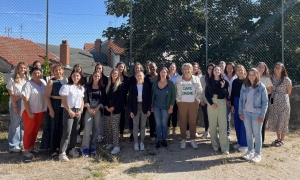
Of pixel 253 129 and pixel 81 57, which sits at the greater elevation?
pixel 81 57

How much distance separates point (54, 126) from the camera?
5328mm

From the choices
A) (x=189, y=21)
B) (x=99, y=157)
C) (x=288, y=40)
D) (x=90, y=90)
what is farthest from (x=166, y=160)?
(x=288, y=40)

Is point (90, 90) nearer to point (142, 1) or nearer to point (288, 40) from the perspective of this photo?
point (142, 1)

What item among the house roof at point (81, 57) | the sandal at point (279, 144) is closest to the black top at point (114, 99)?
the house roof at point (81, 57)

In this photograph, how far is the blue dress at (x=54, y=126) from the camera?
5.29 m

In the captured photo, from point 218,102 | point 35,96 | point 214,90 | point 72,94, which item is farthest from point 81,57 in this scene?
point 218,102

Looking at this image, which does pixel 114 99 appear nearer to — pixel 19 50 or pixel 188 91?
pixel 188 91

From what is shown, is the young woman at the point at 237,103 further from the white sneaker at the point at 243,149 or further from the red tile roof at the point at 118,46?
the red tile roof at the point at 118,46

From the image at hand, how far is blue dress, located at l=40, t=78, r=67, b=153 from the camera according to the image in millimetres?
5289

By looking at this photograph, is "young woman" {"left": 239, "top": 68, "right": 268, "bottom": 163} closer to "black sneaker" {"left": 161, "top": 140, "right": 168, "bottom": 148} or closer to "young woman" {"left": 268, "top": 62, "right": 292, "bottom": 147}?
"young woman" {"left": 268, "top": 62, "right": 292, "bottom": 147}

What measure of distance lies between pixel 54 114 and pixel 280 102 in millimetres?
4673

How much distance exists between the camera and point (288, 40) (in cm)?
803

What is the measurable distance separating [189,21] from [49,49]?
13.1 ft

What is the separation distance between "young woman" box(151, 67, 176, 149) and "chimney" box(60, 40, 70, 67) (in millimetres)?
3299
